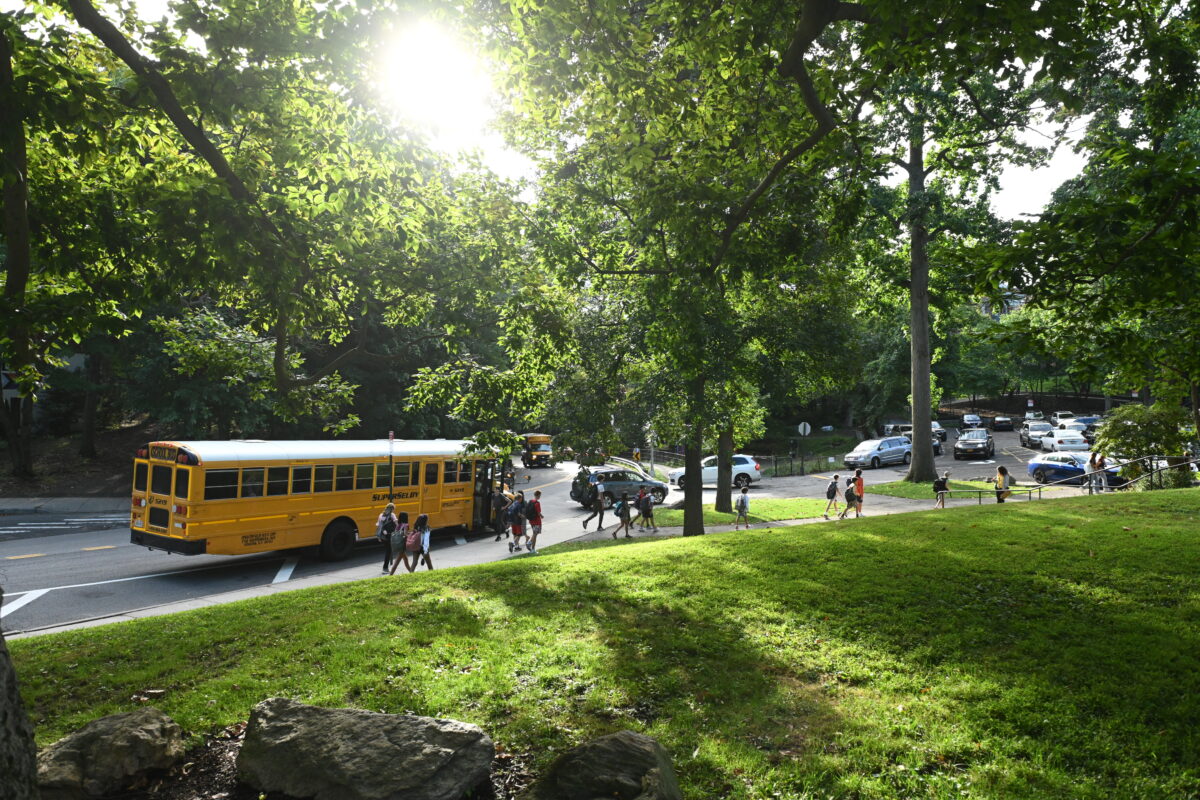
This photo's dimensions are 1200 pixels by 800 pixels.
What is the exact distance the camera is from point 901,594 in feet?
28.9

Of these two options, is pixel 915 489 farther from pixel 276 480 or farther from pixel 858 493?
pixel 276 480

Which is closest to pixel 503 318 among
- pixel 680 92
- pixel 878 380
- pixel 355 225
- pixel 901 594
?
pixel 355 225

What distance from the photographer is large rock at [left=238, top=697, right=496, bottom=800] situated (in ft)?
14.6

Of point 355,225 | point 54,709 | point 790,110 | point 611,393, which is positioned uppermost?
point 790,110

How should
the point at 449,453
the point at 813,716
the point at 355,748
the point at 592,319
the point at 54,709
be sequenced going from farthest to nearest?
the point at 449,453, the point at 592,319, the point at 54,709, the point at 813,716, the point at 355,748

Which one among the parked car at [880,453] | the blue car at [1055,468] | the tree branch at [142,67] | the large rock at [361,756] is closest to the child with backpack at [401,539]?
the tree branch at [142,67]

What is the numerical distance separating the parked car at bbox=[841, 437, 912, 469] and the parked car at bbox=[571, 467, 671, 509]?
49.4ft

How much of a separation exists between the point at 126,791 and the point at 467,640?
350cm

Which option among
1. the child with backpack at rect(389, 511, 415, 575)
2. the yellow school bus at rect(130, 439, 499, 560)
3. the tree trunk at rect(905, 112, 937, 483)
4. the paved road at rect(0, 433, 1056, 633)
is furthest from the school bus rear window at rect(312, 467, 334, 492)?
the tree trunk at rect(905, 112, 937, 483)

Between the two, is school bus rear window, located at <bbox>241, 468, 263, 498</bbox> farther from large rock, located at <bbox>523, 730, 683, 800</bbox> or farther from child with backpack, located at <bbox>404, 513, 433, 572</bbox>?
large rock, located at <bbox>523, 730, 683, 800</bbox>

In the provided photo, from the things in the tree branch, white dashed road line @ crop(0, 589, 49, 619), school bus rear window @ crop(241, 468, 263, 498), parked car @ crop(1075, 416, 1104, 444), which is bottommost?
white dashed road line @ crop(0, 589, 49, 619)

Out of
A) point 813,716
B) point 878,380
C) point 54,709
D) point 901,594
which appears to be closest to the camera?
point 813,716

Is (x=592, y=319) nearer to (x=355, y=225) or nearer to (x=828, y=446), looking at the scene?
(x=355, y=225)

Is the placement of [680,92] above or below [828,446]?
above
